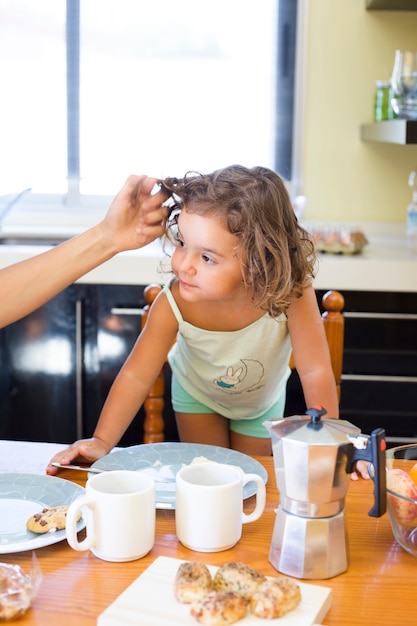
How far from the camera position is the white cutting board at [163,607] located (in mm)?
714

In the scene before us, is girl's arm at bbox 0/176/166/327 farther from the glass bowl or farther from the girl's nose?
the glass bowl

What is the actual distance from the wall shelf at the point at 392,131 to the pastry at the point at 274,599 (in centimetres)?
Answer: 165

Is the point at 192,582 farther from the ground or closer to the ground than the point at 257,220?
closer to the ground

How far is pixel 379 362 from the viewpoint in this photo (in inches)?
91.2

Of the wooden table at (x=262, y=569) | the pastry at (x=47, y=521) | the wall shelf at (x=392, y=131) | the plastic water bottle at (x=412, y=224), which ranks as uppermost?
the wall shelf at (x=392, y=131)

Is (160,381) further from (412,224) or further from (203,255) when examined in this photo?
(412,224)

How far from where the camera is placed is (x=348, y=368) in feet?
7.61

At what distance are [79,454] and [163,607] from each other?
439 mm

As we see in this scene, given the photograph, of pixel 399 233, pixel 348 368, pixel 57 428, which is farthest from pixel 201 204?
pixel 399 233

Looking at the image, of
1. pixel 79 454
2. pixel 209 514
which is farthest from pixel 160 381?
pixel 209 514

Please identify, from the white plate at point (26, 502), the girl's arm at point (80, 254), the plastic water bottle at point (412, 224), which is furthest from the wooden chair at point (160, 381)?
the plastic water bottle at point (412, 224)

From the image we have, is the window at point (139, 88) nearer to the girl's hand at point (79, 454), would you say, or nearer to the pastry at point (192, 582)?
the girl's hand at point (79, 454)

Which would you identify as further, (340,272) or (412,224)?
(412,224)

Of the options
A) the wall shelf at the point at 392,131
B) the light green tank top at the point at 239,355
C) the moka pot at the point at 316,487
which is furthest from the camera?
the wall shelf at the point at 392,131
